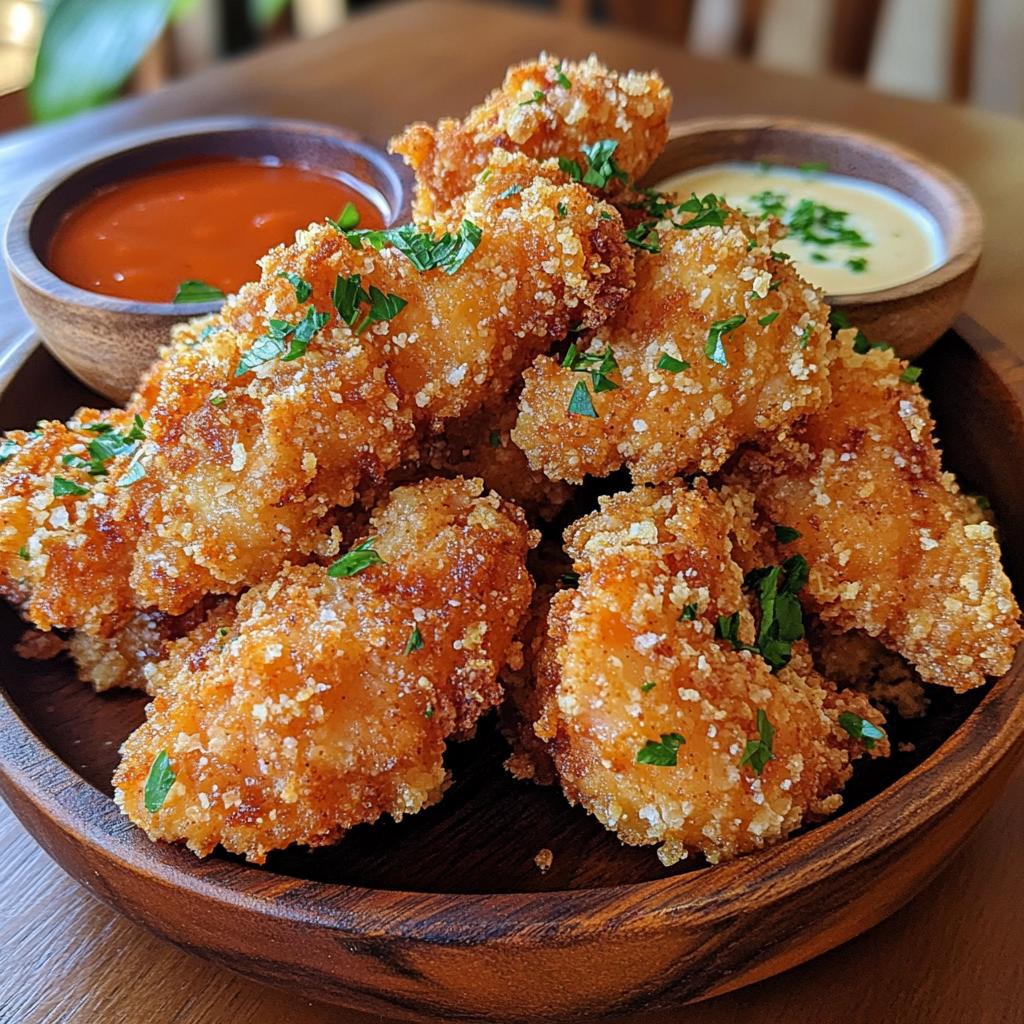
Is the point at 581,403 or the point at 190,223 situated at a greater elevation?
the point at 581,403

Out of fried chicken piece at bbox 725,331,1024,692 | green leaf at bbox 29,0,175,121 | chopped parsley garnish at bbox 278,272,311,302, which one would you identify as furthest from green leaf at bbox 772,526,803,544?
green leaf at bbox 29,0,175,121

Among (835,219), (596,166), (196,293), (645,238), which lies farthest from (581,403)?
(835,219)

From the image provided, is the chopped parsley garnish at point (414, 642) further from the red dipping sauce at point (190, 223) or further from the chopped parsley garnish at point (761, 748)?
the red dipping sauce at point (190, 223)

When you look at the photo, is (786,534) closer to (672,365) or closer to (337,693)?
(672,365)

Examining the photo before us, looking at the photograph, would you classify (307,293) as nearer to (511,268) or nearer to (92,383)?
(511,268)

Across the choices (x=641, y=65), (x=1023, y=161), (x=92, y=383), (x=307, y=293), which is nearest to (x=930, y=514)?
(x=307, y=293)

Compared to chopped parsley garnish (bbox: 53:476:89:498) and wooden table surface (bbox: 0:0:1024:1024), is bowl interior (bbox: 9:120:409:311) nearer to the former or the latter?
wooden table surface (bbox: 0:0:1024:1024)
